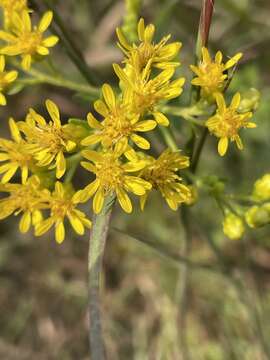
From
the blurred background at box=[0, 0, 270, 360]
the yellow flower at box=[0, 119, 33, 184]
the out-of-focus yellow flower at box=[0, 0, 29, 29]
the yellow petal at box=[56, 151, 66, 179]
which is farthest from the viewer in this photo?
the blurred background at box=[0, 0, 270, 360]

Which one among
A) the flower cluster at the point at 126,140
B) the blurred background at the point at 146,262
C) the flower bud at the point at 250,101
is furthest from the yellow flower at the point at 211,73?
the blurred background at the point at 146,262

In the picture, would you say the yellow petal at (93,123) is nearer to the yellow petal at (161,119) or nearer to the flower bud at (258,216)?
the yellow petal at (161,119)

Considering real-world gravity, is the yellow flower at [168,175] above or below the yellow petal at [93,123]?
→ below

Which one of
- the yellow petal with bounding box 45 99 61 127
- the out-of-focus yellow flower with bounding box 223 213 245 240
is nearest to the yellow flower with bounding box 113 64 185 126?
the yellow petal with bounding box 45 99 61 127

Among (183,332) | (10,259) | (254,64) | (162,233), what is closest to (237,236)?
(183,332)

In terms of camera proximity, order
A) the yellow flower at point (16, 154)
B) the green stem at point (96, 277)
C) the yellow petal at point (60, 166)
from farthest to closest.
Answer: the yellow flower at point (16, 154)
the yellow petal at point (60, 166)
the green stem at point (96, 277)

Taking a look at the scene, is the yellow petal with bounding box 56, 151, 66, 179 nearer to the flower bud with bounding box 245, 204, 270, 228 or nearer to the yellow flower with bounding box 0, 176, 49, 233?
the yellow flower with bounding box 0, 176, 49, 233

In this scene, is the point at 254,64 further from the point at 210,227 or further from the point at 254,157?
the point at 210,227
